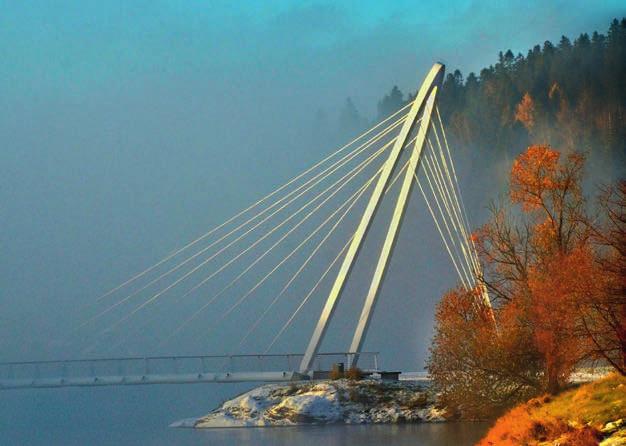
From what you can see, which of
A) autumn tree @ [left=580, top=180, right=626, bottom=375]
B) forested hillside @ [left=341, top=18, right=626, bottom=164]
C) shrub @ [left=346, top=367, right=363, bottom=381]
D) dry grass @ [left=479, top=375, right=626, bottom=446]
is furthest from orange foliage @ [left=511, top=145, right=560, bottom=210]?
forested hillside @ [left=341, top=18, right=626, bottom=164]

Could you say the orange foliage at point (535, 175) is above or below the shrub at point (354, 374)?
above

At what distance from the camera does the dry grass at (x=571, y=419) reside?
24875 millimetres

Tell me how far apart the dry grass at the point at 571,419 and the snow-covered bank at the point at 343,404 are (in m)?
13.1

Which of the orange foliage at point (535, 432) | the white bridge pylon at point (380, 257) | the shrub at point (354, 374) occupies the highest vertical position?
the white bridge pylon at point (380, 257)

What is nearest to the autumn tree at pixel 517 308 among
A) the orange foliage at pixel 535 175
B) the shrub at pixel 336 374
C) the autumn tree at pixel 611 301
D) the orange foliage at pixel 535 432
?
the orange foliage at pixel 535 175

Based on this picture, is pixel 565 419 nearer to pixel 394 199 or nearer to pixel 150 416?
pixel 150 416

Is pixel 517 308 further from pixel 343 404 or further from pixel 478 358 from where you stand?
pixel 343 404

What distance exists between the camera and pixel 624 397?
26875 mm

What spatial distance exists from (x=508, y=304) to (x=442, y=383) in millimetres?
4449

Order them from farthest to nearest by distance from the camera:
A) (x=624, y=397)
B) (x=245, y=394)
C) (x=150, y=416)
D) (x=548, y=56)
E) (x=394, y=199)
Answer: (x=394, y=199), (x=548, y=56), (x=150, y=416), (x=245, y=394), (x=624, y=397)

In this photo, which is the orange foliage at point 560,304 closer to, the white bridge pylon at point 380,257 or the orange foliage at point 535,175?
the orange foliage at point 535,175

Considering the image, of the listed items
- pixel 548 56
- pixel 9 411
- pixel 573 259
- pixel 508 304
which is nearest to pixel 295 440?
pixel 508 304

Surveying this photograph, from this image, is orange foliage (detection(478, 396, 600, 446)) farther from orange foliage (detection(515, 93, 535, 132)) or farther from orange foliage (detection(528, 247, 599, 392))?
orange foliage (detection(515, 93, 535, 132))

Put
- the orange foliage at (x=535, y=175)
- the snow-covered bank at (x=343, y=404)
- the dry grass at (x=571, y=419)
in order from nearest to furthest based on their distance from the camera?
the dry grass at (x=571, y=419), the orange foliage at (x=535, y=175), the snow-covered bank at (x=343, y=404)
